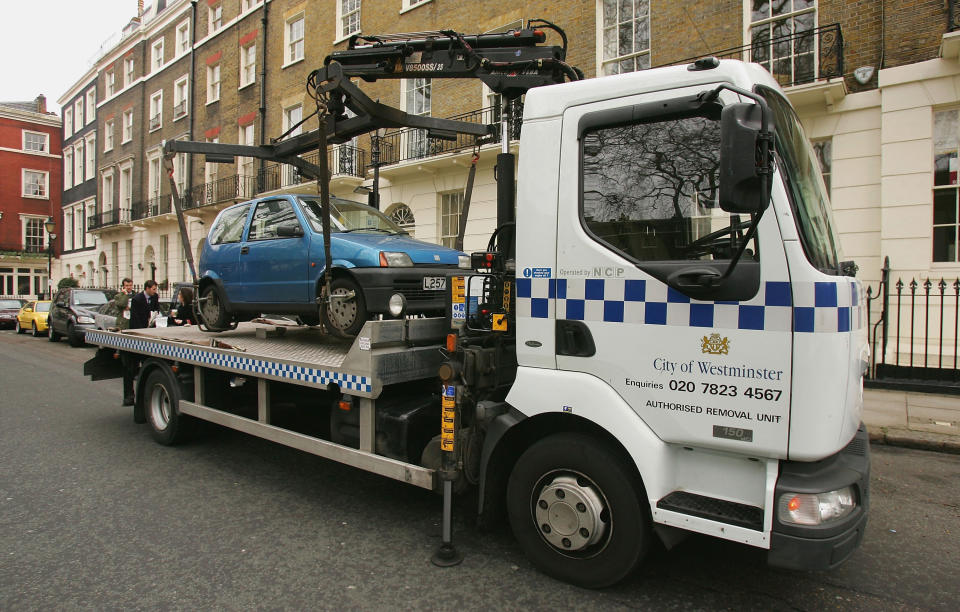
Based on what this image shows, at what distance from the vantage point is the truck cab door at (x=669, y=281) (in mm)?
2475

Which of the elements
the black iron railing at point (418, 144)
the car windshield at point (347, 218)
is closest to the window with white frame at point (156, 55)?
the black iron railing at point (418, 144)

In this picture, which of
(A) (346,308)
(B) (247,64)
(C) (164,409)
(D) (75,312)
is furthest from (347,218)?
(B) (247,64)

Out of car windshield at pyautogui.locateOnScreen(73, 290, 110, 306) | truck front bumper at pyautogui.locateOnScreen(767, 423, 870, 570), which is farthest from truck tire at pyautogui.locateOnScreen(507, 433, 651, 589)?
car windshield at pyautogui.locateOnScreen(73, 290, 110, 306)

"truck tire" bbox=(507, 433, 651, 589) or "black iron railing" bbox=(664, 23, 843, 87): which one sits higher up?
"black iron railing" bbox=(664, 23, 843, 87)

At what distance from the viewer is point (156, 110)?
28.6 metres

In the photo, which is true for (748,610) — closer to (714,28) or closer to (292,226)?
(292,226)

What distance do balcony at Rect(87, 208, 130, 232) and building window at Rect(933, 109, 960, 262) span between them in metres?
32.8

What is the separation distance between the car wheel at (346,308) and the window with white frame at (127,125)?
106ft

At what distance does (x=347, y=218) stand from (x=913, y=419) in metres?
7.00

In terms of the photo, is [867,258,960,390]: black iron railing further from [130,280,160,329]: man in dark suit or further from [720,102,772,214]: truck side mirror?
[130,280,160,329]: man in dark suit

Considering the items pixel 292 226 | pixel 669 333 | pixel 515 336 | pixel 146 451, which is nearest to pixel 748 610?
pixel 669 333

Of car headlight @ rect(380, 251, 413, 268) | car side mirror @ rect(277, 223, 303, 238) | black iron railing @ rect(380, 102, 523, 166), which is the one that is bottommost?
car headlight @ rect(380, 251, 413, 268)

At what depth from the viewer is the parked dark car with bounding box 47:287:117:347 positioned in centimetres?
1588

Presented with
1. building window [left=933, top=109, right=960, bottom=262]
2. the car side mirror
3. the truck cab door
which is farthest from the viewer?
building window [left=933, top=109, right=960, bottom=262]
